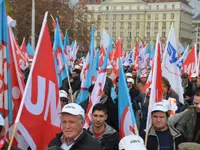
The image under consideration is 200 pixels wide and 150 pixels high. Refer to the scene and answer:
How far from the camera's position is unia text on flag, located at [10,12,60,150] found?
3.72 metres

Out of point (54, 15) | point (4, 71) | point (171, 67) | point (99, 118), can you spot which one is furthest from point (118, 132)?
point (54, 15)

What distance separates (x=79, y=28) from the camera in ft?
122

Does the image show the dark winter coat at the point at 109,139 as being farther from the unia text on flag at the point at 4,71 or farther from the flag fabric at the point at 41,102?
the unia text on flag at the point at 4,71

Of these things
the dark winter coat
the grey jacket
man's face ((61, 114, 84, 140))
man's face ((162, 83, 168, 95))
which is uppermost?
man's face ((162, 83, 168, 95))

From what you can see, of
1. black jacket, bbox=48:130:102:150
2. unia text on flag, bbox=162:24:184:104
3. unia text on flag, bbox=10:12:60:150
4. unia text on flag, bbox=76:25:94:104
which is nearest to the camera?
black jacket, bbox=48:130:102:150

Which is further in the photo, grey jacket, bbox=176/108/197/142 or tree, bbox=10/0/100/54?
tree, bbox=10/0/100/54

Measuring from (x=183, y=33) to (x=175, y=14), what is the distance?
5.61 meters

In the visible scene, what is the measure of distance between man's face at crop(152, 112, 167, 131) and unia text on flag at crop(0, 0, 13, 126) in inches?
53.7

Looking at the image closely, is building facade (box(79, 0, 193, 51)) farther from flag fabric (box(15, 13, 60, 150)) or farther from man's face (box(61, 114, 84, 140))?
man's face (box(61, 114, 84, 140))

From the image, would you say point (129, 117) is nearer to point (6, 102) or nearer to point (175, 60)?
point (6, 102)

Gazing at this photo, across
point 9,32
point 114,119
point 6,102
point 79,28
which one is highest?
point 79,28

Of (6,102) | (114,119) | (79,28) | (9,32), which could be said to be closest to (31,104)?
(6,102)

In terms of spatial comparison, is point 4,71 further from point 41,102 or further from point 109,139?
point 109,139

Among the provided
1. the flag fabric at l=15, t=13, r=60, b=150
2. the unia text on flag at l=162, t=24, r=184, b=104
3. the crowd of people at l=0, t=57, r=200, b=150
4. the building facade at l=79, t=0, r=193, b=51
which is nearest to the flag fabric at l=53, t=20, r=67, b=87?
the unia text on flag at l=162, t=24, r=184, b=104
